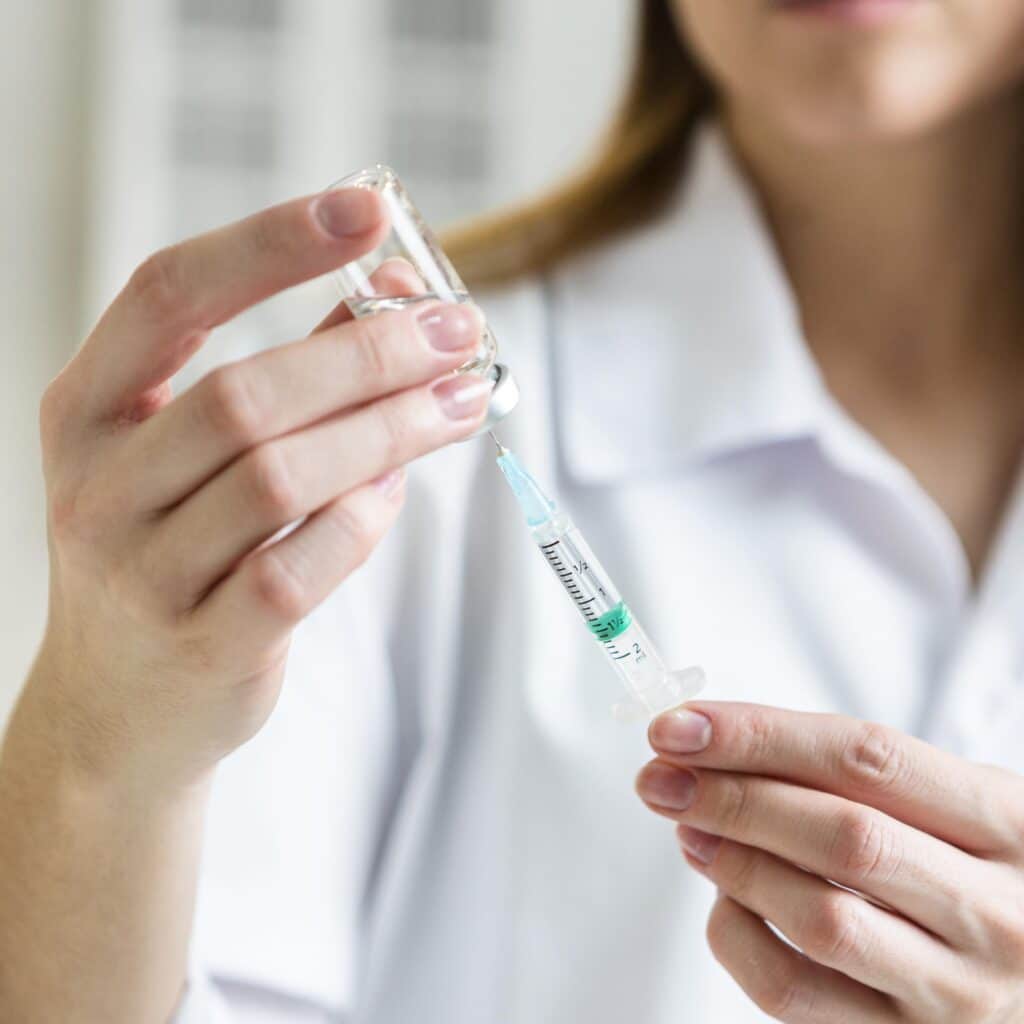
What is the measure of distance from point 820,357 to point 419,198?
2.24 meters

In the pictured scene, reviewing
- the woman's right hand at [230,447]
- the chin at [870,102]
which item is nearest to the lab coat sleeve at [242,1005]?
the woman's right hand at [230,447]

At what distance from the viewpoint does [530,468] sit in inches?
39.3

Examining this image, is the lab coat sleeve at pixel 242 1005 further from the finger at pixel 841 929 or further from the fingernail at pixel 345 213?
the fingernail at pixel 345 213

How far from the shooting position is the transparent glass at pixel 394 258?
633 millimetres

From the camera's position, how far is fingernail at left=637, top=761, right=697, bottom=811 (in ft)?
2.16

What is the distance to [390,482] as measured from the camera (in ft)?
1.96

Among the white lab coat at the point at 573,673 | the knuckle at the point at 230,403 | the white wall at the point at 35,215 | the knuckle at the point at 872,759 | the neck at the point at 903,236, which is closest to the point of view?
the knuckle at the point at 230,403

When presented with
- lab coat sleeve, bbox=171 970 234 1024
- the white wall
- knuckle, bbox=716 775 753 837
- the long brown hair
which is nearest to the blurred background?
the white wall

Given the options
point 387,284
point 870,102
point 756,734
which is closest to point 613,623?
point 756,734

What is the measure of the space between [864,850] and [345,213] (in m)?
0.37

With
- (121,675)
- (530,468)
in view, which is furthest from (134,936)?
(530,468)

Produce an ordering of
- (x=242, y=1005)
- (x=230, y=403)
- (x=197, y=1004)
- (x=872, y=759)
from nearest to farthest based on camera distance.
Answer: (x=230, y=403) → (x=872, y=759) → (x=197, y=1004) → (x=242, y=1005)

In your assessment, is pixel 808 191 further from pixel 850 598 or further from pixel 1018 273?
pixel 850 598

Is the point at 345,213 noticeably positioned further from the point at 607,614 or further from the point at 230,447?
the point at 607,614
